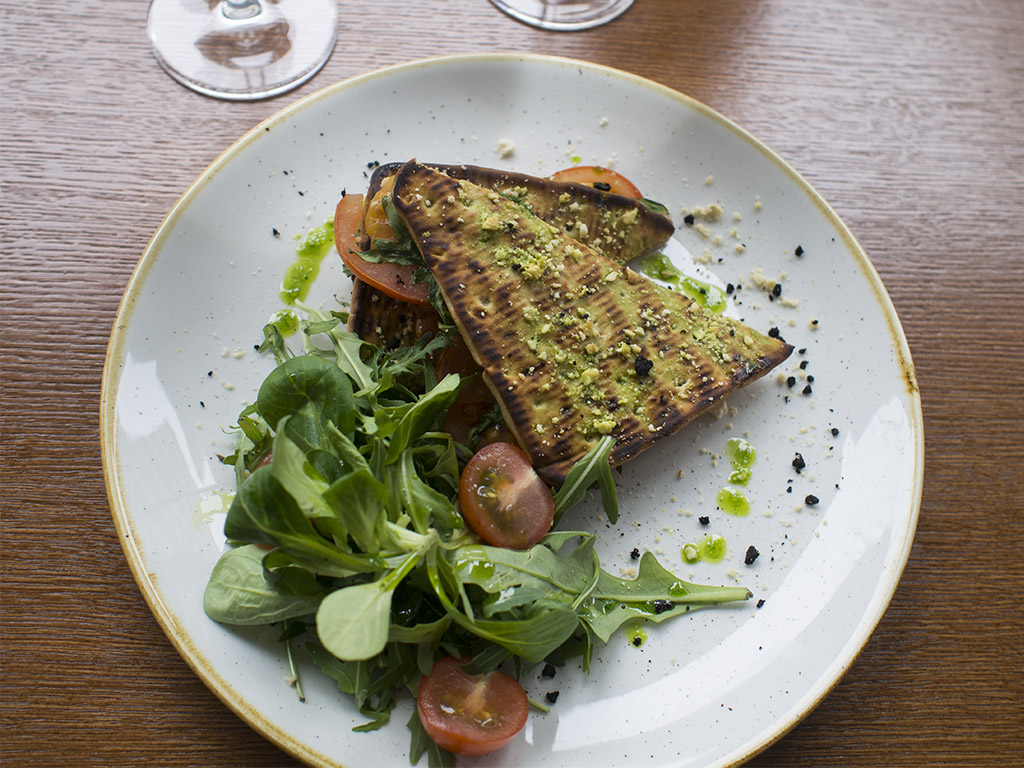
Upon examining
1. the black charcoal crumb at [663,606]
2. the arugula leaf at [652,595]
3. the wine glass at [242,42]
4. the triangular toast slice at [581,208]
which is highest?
the wine glass at [242,42]

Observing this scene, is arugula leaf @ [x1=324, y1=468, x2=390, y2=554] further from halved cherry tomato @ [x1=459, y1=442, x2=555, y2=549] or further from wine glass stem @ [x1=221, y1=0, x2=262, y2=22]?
wine glass stem @ [x1=221, y1=0, x2=262, y2=22]

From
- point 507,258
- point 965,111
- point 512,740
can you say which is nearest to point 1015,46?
point 965,111

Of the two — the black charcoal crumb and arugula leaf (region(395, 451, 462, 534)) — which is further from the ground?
arugula leaf (region(395, 451, 462, 534))

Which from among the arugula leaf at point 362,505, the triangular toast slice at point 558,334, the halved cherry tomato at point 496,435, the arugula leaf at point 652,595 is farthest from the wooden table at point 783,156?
the halved cherry tomato at point 496,435

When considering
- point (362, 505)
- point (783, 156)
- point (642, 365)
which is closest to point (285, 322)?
point (362, 505)

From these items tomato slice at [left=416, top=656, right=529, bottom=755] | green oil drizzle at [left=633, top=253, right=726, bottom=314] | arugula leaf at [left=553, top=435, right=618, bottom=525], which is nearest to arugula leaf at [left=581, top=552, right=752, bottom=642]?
arugula leaf at [left=553, top=435, right=618, bottom=525]

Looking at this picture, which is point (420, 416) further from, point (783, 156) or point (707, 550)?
point (783, 156)

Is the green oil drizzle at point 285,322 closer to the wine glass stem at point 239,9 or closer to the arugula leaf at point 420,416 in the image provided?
the arugula leaf at point 420,416
